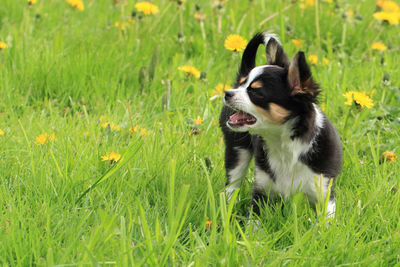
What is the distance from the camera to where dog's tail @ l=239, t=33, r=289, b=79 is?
9.55 feet

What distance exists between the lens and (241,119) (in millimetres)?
2711

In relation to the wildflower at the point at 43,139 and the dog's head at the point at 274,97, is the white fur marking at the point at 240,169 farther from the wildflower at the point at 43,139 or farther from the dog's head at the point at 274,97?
the wildflower at the point at 43,139

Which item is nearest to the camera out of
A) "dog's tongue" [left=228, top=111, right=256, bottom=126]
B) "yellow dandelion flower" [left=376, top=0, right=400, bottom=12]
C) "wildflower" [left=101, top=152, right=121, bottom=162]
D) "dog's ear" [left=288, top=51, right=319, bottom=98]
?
"dog's ear" [left=288, top=51, right=319, bottom=98]

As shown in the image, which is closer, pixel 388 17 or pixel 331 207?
pixel 331 207

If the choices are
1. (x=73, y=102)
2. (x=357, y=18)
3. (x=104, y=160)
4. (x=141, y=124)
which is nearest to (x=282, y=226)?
(x=104, y=160)

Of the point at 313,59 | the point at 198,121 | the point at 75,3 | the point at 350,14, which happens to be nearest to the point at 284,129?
the point at 198,121

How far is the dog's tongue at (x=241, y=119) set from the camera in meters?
2.65

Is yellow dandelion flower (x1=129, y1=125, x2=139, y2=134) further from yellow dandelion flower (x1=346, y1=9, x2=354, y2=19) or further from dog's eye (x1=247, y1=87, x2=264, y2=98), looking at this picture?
yellow dandelion flower (x1=346, y1=9, x2=354, y2=19)

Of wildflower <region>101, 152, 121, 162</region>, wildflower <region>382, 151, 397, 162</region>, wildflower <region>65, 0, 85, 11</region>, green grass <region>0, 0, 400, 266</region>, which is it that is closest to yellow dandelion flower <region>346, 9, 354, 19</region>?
green grass <region>0, 0, 400, 266</region>

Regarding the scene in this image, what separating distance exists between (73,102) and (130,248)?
2.17 m

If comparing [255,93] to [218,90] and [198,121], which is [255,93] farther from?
[218,90]

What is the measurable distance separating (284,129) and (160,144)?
0.92 m

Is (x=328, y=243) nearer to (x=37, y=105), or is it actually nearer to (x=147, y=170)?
(x=147, y=170)

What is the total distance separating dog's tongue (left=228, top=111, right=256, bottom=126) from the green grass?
0.40 meters
